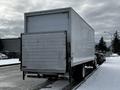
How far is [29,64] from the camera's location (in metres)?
11.2

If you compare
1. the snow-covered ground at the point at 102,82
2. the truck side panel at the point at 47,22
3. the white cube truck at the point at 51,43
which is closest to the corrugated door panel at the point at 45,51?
the white cube truck at the point at 51,43

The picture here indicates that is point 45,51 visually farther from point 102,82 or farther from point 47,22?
point 102,82

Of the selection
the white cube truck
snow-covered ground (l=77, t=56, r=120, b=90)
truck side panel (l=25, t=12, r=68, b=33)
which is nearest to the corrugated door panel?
the white cube truck

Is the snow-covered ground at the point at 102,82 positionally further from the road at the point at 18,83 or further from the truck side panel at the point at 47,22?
the truck side panel at the point at 47,22

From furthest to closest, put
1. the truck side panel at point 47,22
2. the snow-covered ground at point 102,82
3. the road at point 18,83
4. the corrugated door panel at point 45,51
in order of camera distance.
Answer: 1. the truck side panel at point 47,22
2. the road at point 18,83
3. the snow-covered ground at point 102,82
4. the corrugated door panel at point 45,51

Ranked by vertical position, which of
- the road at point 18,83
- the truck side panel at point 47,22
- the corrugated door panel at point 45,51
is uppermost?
the truck side panel at point 47,22

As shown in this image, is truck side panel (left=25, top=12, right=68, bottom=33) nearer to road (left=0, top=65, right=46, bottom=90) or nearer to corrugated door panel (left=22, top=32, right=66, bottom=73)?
corrugated door panel (left=22, top=32, right=66, bottom=73)

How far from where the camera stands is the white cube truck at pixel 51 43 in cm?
1045

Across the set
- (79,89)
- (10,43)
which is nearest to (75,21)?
(79,89)

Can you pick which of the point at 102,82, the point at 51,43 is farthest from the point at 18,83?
the point at 102,82

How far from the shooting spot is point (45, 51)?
35.6ft

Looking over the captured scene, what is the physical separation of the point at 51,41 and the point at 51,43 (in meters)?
0.09

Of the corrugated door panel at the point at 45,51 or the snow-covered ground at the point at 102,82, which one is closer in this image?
the corrugated door panel at the point at 45,51

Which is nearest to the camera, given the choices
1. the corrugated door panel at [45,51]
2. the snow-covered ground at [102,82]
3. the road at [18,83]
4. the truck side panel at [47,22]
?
the corrugated door panel at [45,51]
